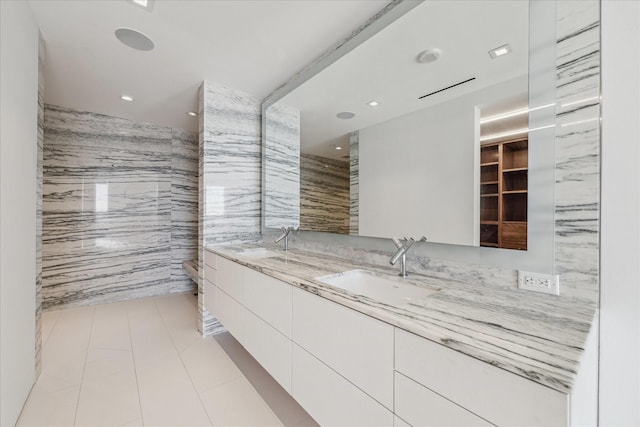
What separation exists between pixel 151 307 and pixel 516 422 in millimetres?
4062

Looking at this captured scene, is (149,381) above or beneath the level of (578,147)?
beneath

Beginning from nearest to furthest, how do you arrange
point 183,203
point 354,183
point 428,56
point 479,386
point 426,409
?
point 479,386
point 426,409
point 428,56
point 354,183
point 183,203

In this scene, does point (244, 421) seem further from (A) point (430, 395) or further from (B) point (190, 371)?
(A) point (430, 395)

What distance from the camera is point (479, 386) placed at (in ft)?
2.35

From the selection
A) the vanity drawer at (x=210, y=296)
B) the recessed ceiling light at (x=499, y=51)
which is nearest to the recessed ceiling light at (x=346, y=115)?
the recessed ceiling light at (x=499, y=51)

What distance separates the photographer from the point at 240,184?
297cm

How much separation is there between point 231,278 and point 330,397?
50.3 inches

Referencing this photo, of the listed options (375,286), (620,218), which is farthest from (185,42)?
(620,218)

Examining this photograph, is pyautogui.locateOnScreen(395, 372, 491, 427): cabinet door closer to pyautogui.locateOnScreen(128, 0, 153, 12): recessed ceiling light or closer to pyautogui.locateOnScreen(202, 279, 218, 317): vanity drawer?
pyautogui.locateOnScreen(202, 279, 218, 317): vanity drawer

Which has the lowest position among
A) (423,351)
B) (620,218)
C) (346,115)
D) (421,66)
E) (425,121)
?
(423,351)

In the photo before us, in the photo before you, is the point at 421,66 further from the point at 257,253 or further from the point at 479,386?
the point at 257,253

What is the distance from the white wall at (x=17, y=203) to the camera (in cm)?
140

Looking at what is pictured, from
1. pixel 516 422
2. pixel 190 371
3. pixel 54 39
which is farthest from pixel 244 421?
pixel 54 39

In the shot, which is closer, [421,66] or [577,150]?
[577,150]
